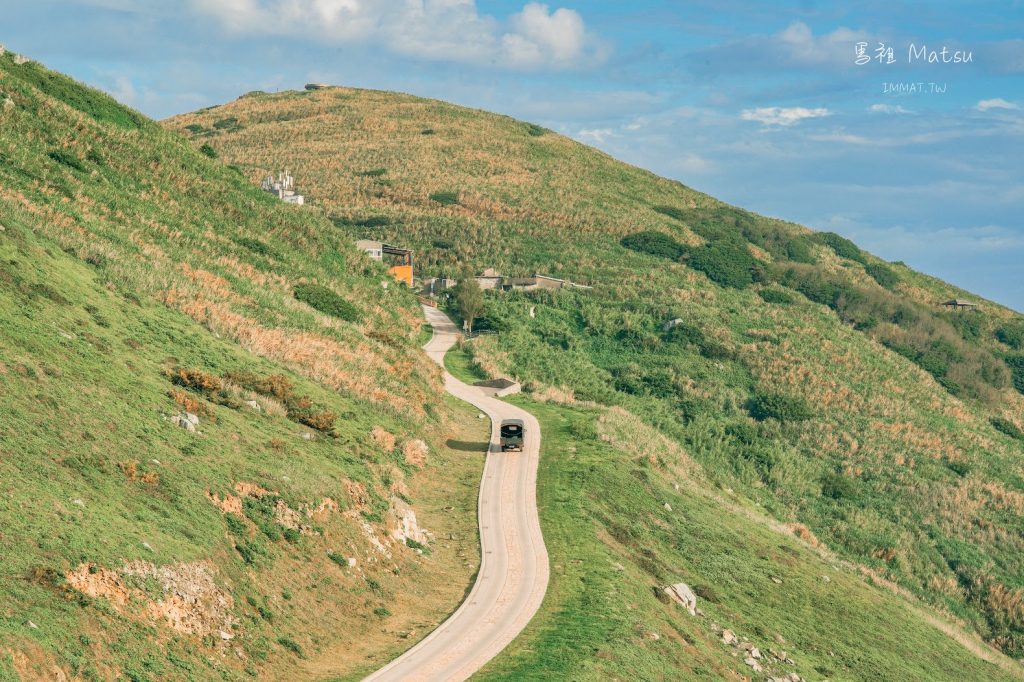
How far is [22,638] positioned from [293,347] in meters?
30.8

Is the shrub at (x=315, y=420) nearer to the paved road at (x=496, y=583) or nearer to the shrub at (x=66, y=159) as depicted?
the paved road at (x=496, y=583)

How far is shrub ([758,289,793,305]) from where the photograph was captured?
12675 cm

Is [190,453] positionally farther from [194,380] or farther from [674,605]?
[674,605]

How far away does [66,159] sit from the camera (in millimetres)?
59406

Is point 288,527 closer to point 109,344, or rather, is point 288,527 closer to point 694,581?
point 109,344

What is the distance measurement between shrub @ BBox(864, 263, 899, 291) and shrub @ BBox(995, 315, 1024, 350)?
18115mm

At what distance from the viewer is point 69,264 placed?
137 feet

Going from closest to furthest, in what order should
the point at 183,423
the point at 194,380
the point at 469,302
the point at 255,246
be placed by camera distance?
the point at 183,423 → the point at 194,380 → the point at 255,246 → the point at 469,302

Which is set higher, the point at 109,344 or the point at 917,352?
the point at 917,352

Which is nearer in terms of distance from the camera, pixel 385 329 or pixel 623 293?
pixel 385 329

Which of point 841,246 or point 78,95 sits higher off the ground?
point 841,246

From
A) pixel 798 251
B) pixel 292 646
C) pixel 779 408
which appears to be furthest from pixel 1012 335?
pixel 292 646

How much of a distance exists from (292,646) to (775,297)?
109 meters

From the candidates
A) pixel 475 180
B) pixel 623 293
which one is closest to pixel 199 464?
pixel 623 293
